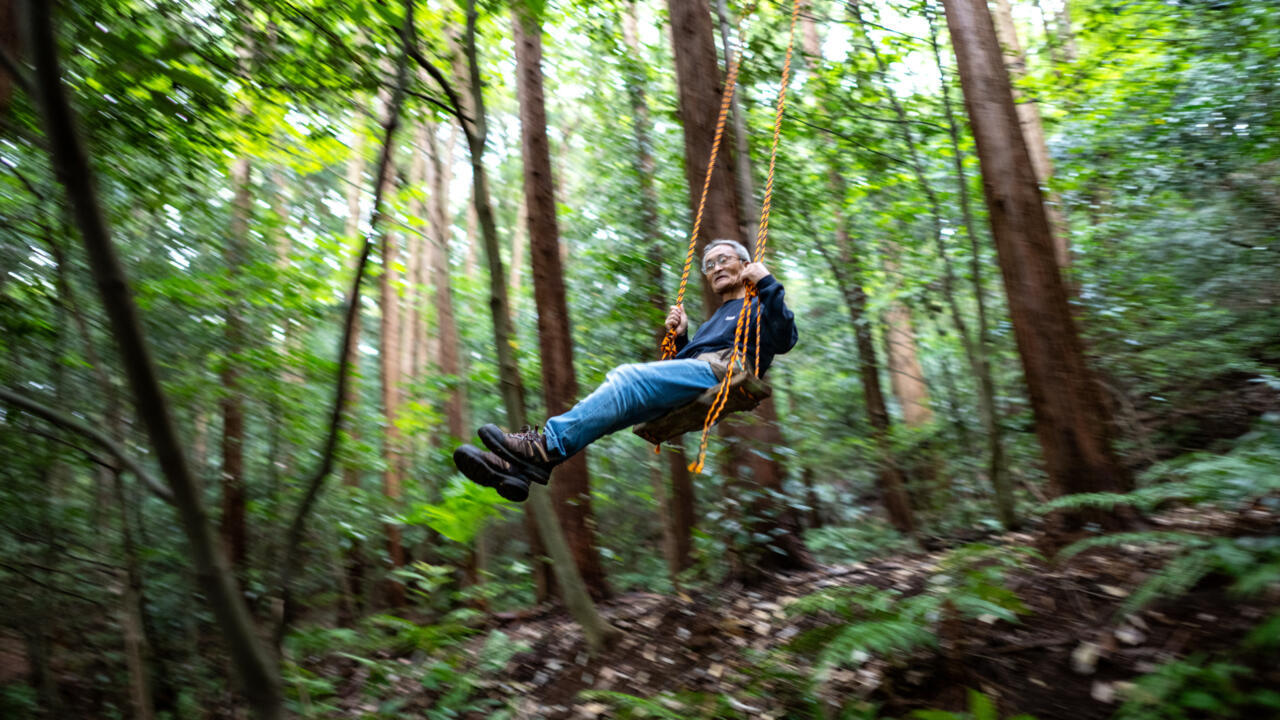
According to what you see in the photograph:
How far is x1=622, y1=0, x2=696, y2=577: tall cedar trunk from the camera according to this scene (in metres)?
6.93

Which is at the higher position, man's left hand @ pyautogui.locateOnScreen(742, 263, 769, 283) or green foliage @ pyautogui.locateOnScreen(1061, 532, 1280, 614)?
man's left hand @ pyautogui.locateOnScreen(742, 263, 769, 283)

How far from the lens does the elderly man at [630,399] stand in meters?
3.43

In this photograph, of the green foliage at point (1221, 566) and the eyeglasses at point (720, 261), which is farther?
the eyeglasses at point (720, 261)

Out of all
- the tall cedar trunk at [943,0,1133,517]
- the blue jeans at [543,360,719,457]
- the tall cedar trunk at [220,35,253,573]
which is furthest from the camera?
the tall cedar trunk at [220,35,253,573]

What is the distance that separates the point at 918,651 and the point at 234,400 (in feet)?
19.3

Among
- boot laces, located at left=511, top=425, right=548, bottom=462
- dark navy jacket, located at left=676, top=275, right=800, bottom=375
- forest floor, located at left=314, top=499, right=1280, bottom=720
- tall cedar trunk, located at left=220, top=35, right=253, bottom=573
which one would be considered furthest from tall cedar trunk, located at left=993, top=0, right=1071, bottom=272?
tall cedar trunk, located at left=220, top=35, right=253, bottom=573

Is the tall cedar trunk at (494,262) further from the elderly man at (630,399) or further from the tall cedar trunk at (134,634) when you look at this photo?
the tall cedar trunk at (134,634)

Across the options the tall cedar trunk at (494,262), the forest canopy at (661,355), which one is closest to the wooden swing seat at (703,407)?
the tall cedar trunk at (494,262)

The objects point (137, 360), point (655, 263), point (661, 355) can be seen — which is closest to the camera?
point (137, 360)

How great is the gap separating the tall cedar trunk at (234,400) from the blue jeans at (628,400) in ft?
11.9

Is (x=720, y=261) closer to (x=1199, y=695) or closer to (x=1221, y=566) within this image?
(x=1221, y=566)

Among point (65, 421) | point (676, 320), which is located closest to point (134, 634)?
point (65, 421)

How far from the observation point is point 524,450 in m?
3.49

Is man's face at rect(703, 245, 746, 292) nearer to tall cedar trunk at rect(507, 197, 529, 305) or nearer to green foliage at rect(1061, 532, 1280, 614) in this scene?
green foliage at rect(1061, 532, 1280, 614)
